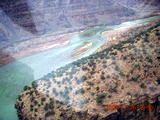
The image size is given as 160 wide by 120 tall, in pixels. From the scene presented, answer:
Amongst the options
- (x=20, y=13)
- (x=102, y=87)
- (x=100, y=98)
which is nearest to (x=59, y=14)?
(x=20, y=13)

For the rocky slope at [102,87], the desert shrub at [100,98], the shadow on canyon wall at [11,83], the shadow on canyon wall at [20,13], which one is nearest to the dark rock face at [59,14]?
the shadow on canyon wall at [20,13]

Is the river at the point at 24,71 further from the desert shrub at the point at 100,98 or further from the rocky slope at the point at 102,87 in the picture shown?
the desert shrub at the point at 100,98

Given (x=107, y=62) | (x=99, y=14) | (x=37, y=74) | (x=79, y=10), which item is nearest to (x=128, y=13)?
(x=99, y=14)

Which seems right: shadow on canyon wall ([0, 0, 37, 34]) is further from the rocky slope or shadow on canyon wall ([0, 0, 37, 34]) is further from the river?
the rocky slope

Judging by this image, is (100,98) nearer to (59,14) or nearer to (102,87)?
(102,87)

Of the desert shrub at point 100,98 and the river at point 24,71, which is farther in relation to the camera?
the river at point 24,71

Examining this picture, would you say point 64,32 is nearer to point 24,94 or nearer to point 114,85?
point 24,94
